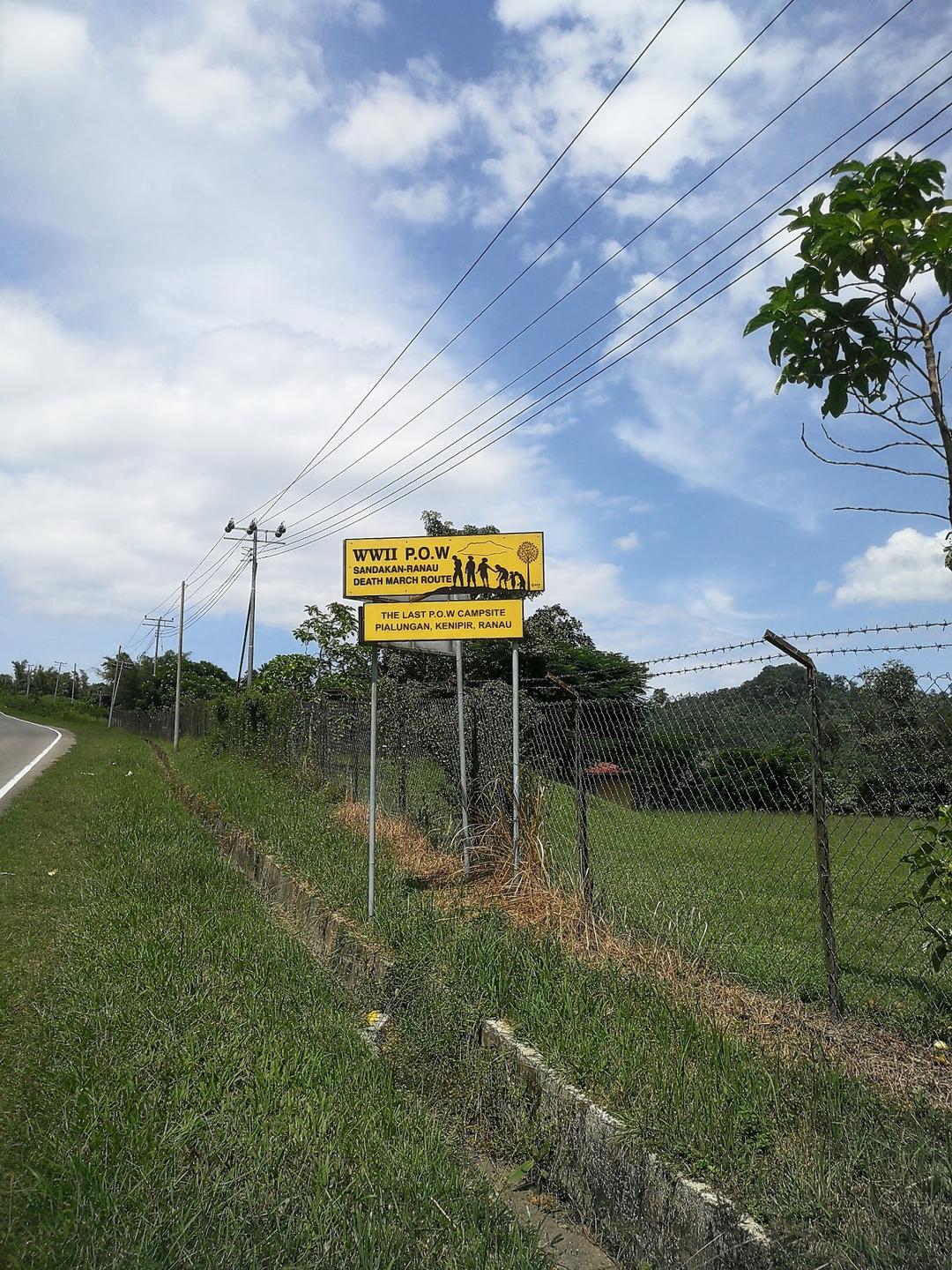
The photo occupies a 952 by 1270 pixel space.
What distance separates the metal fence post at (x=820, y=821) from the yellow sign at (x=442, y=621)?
3.60 metres

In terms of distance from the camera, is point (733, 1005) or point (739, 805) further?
point (739, 805)

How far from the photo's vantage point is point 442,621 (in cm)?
813

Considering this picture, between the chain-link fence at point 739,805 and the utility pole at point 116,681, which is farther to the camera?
the utility pole at point 116,681

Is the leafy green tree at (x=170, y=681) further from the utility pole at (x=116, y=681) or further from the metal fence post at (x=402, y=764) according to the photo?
the metal fence post at (x=402, y=764)

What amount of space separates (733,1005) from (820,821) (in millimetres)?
1029

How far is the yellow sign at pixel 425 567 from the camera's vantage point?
8180mm

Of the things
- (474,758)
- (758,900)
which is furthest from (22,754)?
(758,900)

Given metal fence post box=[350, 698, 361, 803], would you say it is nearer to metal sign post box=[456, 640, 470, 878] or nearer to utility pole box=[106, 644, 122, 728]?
metal sign post box=[456, 640, 470, 878]

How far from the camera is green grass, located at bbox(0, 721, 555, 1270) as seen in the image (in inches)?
116

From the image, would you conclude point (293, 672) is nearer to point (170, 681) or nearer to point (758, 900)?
point (758, 900)

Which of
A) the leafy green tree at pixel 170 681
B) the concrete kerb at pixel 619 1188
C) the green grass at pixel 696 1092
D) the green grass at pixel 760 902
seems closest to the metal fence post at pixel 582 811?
the green grass at pixel 760 902

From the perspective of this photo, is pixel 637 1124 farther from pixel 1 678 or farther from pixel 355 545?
pixel 1 678

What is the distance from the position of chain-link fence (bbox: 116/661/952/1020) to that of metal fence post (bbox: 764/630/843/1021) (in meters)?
0.01

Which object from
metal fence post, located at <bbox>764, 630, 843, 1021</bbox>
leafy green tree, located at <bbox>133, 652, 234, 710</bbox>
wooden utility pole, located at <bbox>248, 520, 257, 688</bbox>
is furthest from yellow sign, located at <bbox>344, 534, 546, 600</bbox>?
leafy green tree, located at <bbox>133, 652, 234, 710</bbox>
